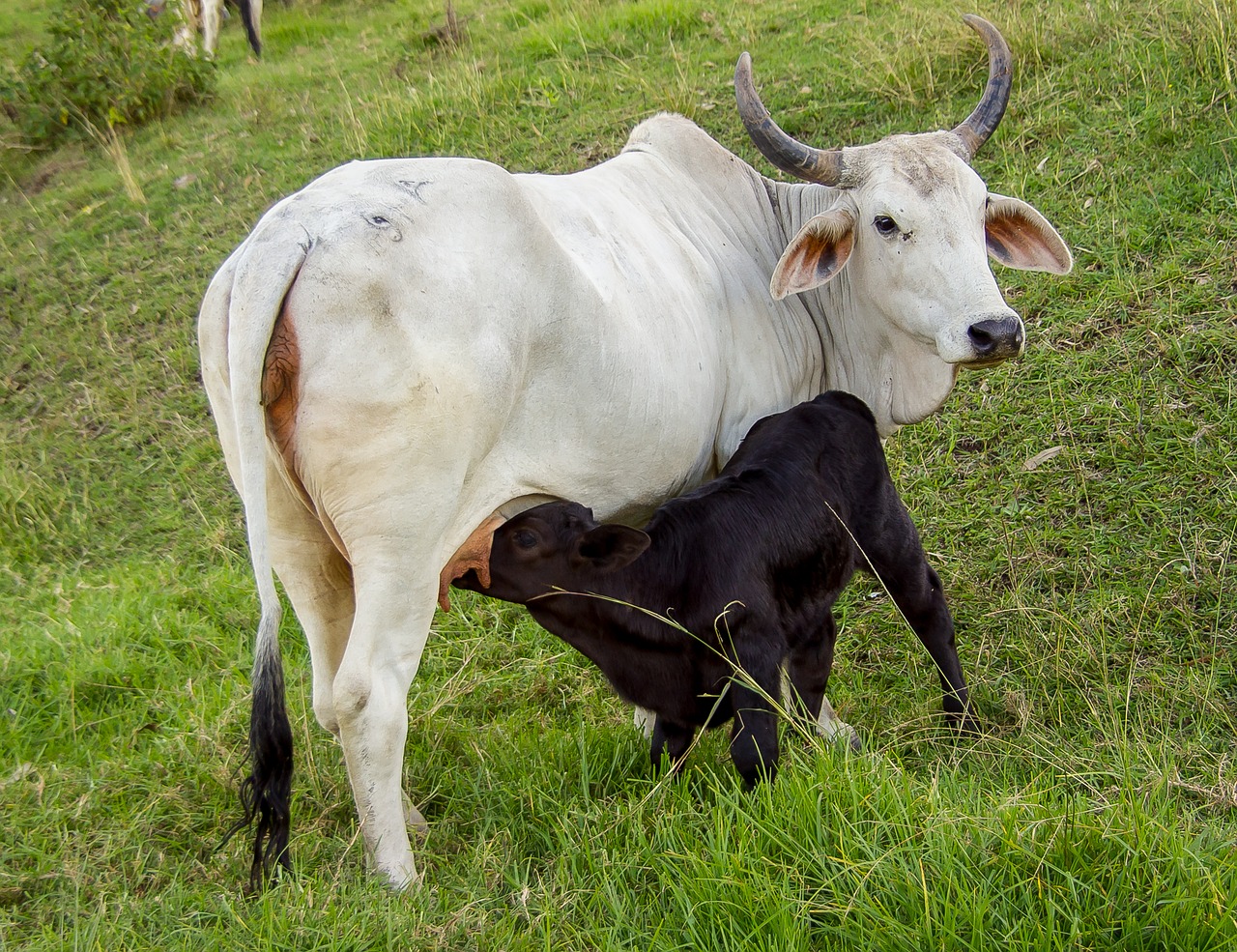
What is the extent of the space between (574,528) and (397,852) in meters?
0.94

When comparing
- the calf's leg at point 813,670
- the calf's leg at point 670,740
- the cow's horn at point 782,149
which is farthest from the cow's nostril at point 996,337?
the calf's leg at point 670,740

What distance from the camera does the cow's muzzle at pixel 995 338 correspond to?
339 cm

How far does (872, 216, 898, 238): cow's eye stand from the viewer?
3.70 metres

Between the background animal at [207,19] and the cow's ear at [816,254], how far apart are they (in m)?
7.28

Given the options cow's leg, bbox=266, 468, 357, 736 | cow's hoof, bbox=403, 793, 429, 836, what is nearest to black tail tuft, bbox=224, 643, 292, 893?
cow's leg, bbox=266, 468, 357, 736

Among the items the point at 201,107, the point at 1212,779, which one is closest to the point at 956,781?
the point at 1212,779

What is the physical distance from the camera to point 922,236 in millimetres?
3629

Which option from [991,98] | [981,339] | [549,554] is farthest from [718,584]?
[991,98]

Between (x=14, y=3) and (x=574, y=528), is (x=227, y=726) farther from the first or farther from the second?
(x=14, y=3)

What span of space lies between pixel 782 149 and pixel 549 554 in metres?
1.53

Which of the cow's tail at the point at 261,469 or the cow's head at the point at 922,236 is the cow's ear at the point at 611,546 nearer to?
the cow's tail at the point at 261,469

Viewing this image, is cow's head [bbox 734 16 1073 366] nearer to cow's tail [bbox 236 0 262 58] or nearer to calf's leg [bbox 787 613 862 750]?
calf's leg [bbox 787 613 862 750]

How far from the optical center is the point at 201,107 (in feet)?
30.1

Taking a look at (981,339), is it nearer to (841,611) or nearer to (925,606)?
(925,606)
